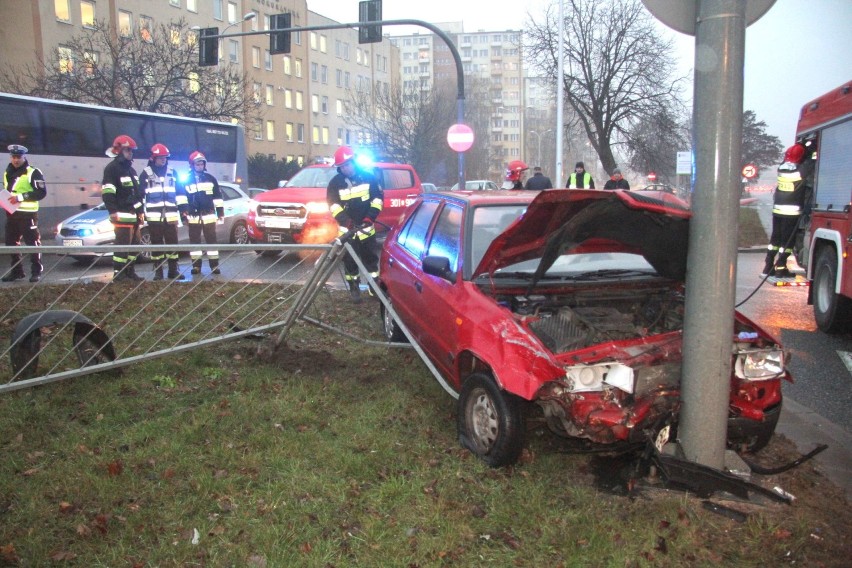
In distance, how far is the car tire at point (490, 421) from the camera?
146 inches

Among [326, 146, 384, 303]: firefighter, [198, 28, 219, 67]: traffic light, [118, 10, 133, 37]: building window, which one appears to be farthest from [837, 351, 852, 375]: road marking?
[118, 10, 133, 37]: building window

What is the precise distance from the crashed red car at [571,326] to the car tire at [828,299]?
160 inches

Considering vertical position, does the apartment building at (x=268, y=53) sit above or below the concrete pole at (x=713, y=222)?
above

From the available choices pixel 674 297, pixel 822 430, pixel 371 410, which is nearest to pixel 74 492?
pixel 371 410

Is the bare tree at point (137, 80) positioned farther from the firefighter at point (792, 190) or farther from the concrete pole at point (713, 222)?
the concrete pole at point (713, 222)

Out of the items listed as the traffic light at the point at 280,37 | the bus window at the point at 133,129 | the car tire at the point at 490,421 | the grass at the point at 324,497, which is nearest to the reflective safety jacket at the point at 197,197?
the grass at the point at 324,497

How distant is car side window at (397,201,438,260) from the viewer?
5574mm

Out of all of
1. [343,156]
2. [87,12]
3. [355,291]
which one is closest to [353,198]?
[343,156]

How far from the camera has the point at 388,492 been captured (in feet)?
11.9

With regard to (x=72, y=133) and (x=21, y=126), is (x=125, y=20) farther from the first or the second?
(x=21, y=126)

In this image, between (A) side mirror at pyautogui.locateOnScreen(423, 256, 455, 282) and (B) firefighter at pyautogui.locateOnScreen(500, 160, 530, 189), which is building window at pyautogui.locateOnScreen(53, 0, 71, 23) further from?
(A) side mirror at pyautogui.locateOnScreen(423, 256, 455, 282)

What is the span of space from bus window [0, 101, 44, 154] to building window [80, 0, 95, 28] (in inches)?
969

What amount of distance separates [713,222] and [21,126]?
1809 cm

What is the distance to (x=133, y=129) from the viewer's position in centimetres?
1980
